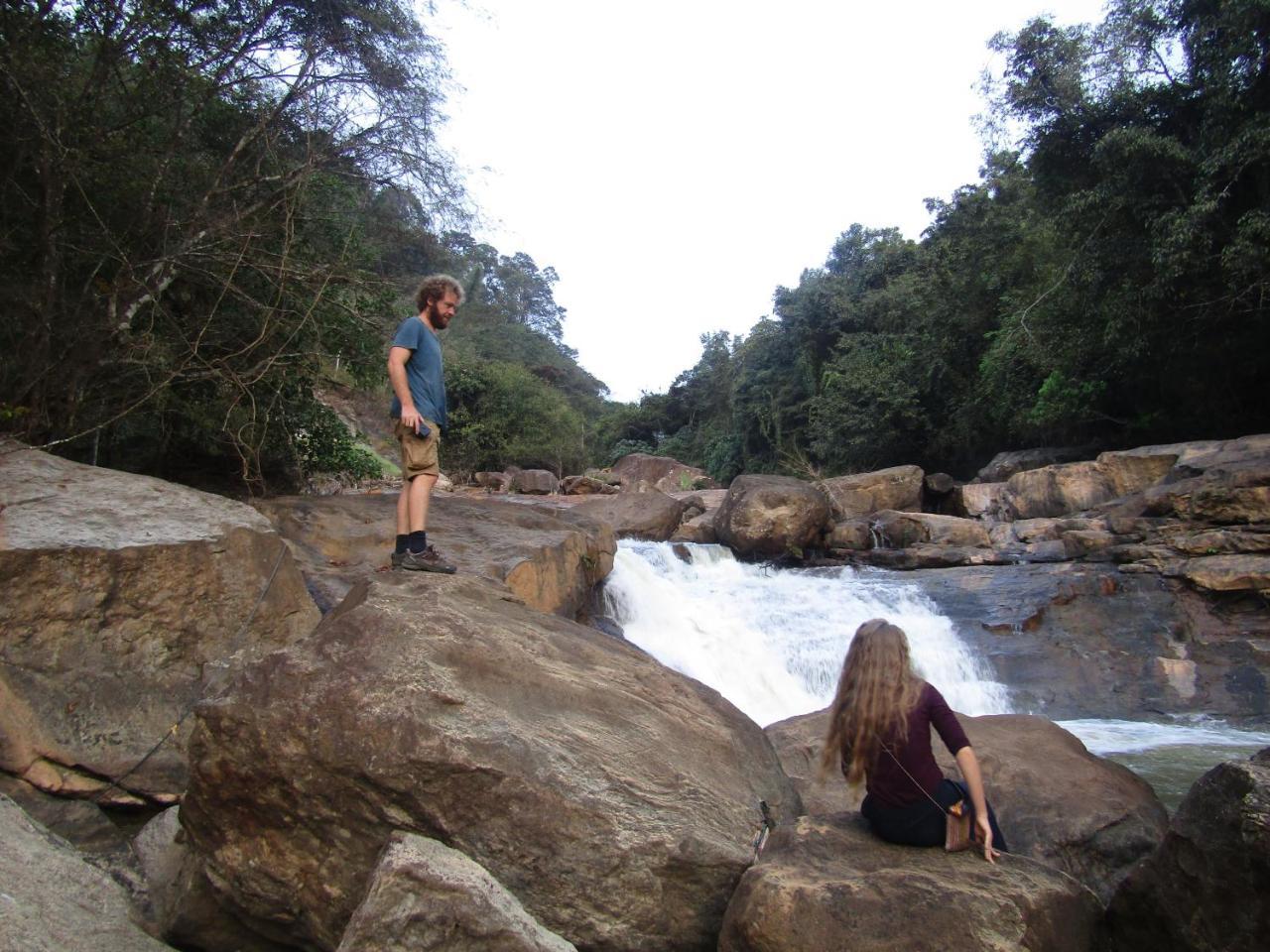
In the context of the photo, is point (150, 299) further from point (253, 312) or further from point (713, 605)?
point (713, 605)


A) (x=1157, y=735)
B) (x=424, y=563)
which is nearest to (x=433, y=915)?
Answer: (x=424, y=563)

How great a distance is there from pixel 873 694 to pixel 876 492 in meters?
15.8

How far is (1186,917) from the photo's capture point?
2.79 m

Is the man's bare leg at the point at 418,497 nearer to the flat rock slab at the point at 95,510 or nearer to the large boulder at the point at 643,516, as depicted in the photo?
the flat rock slab at the point at 95,510

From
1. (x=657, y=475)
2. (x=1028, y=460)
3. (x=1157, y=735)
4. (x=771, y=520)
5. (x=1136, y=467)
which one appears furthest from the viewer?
(x=657, y=475)

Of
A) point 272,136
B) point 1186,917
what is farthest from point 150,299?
point 1186,917

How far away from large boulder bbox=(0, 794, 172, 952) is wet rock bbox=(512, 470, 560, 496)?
2054 centimetres

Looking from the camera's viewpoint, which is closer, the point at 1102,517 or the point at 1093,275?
the point at 1102,517

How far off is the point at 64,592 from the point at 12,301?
117 inches

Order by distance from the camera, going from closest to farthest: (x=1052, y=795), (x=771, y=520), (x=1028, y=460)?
(x=1052, y=795) → (x=771, y=520) → (x=1028, y=460)

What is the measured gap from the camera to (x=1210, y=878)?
2732 millimetres

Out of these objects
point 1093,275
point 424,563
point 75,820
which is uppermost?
point 1093,275

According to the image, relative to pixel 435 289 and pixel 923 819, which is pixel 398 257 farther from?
pixel 923 819

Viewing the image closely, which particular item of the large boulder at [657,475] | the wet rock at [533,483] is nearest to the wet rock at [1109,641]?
the wet rock at [533,483]
